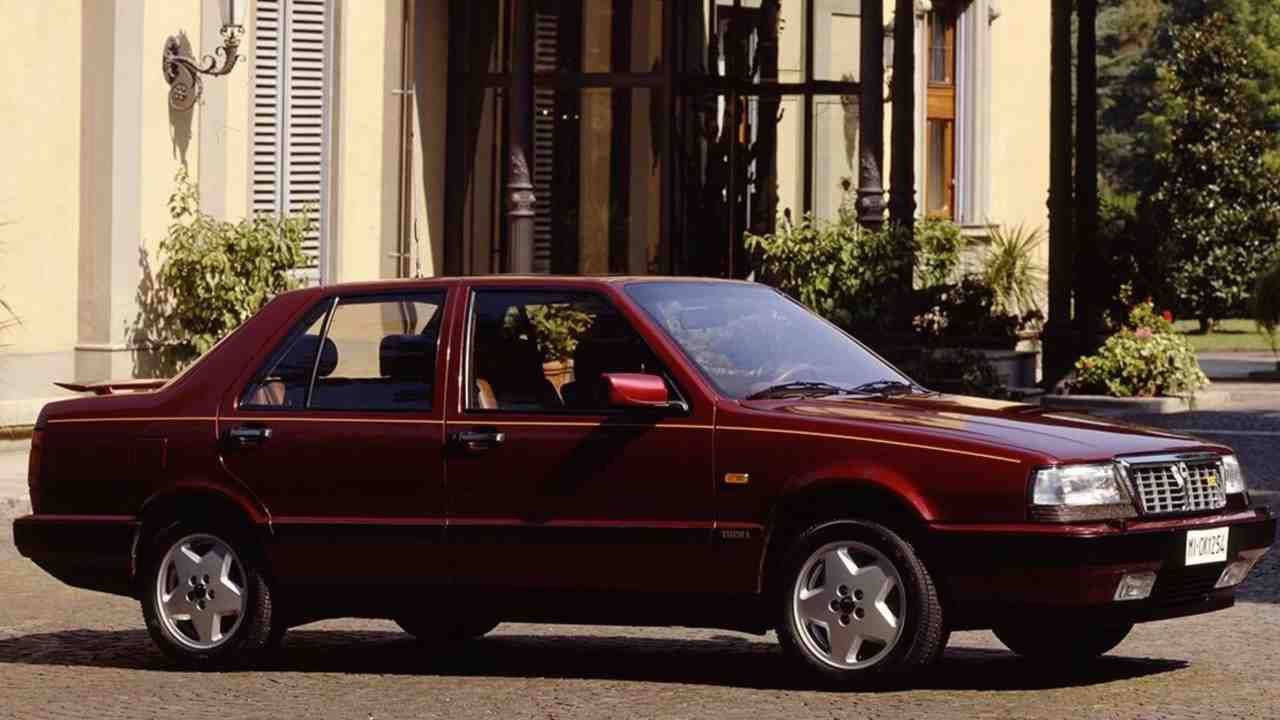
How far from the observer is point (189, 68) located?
72.9ft

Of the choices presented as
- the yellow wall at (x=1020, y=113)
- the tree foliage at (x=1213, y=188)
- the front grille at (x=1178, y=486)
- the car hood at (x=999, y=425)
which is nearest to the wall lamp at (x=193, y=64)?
the car hood at (x=999, y=425)

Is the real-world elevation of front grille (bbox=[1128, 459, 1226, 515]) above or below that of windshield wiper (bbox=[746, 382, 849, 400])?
below

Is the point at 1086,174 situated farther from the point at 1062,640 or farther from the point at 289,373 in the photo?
the point at 289,373

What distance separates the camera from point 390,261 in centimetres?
2531

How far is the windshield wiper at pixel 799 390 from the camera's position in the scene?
32.6 ft

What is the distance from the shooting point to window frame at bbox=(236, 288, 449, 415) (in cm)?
1027

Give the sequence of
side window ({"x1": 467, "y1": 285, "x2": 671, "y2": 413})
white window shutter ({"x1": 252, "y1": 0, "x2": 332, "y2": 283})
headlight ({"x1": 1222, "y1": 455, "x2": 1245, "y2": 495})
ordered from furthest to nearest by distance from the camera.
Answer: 1. white window shutter ({"x1": 252, "y1": 0, "x2": 332, "y2": 283})
2. side window ({"x1": 467, "y1": 285, "x2": 671, "y2": 413})
3. headlight ({"x1": 1222, "y1": 455, "x2": 1245, "y2": 495})

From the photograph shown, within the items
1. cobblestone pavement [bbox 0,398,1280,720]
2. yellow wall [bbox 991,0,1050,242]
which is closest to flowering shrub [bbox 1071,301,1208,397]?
yellow wall [bbox 991,0,1050,242]

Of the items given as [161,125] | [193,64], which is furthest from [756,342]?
[193,64]

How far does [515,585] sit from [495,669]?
562 millimetres

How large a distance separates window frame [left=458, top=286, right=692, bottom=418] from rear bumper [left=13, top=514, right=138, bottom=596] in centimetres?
150

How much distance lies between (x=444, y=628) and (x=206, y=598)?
46.5 inches

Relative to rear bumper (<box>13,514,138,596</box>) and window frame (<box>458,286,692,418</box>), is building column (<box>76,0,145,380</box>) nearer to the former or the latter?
rear bumper (<box>13,514,138,596</box>)

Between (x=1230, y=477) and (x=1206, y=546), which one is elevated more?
(x=1230, y=477)
